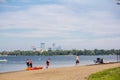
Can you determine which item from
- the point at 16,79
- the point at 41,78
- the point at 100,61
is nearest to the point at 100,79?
the point at 41,78

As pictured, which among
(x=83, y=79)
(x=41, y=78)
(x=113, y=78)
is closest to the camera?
(x=113, y=78)

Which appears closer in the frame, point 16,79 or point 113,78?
point 113,78

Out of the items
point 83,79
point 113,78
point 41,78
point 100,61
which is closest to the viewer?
point 113,78

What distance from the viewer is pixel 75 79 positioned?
33219 millimetres

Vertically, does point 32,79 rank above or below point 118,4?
below

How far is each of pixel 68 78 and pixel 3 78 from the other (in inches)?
286

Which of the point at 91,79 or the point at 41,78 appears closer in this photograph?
the point at 91,79

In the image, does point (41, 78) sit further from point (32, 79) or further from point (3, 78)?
point (3, 78)

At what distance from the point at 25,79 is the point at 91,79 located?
6.90 m

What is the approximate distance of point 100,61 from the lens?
68.1m

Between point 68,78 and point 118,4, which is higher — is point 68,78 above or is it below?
below

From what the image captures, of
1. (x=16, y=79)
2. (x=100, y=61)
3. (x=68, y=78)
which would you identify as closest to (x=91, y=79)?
(x=68, y=78)

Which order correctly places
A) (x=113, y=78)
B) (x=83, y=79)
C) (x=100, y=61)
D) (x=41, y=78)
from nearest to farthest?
(x=113, y=78)
(x=83, y=79)
(x=41, y=78)
(x=100, y=61)

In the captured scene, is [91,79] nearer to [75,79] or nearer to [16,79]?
[75,79]
